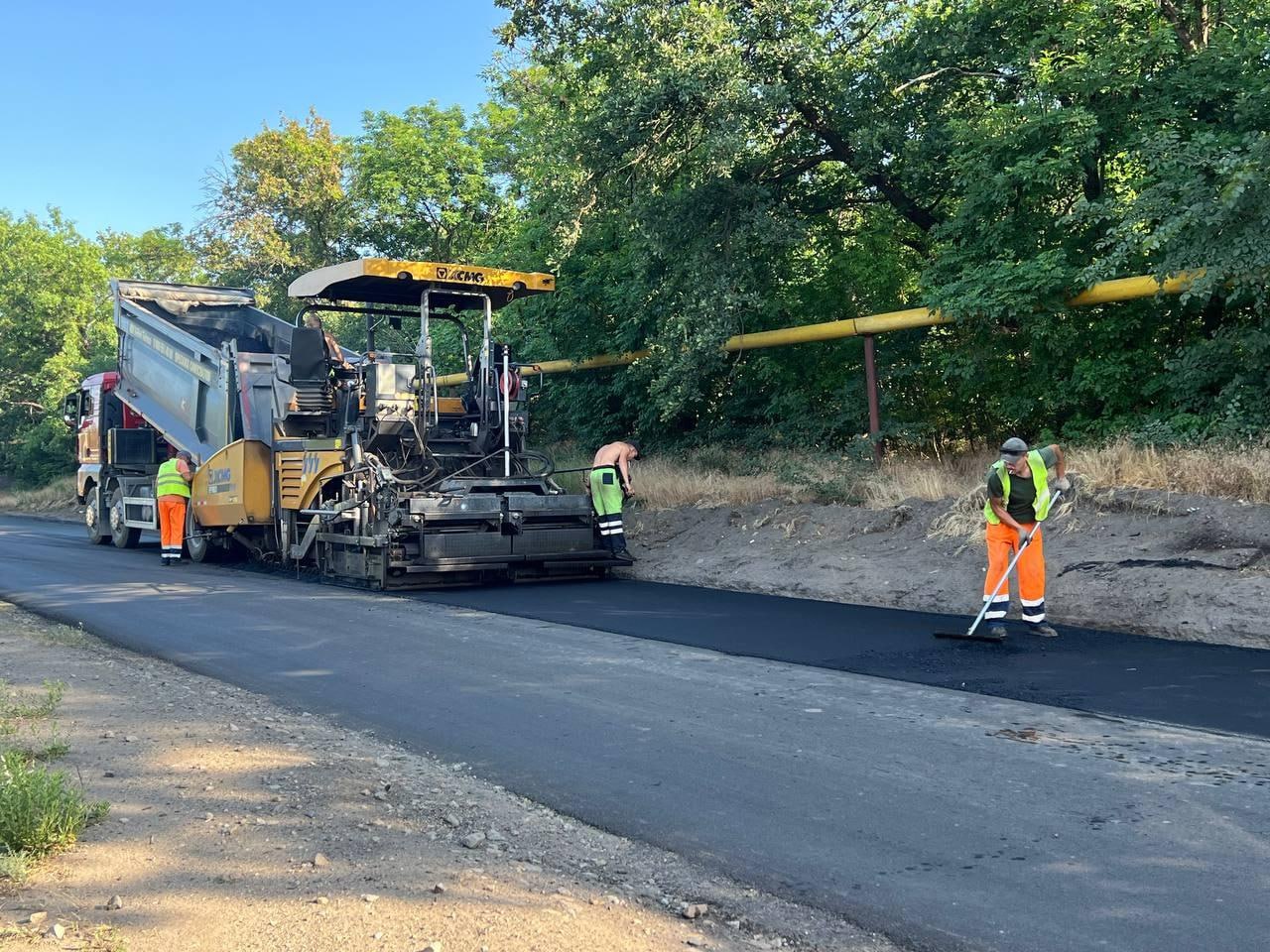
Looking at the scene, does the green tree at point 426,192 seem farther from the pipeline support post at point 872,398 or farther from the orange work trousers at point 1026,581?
the orange work trousers at point 1026,581

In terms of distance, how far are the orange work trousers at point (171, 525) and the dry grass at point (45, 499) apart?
19.1 meters

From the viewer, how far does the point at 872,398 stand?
14.0m

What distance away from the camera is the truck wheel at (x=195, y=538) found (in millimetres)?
15062

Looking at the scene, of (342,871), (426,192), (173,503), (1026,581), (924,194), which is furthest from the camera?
(426,192)

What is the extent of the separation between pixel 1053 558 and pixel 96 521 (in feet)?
50.9

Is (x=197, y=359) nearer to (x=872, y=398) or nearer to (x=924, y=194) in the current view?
(x=872, y=398)

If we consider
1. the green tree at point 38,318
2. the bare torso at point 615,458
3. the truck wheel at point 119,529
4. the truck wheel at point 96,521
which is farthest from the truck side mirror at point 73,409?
the green tree at point 38,318

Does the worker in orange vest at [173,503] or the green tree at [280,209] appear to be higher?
the green tree at [280,209]

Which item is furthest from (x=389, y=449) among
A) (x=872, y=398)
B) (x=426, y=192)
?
(x=426, y=192)

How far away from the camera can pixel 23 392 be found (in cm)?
4034

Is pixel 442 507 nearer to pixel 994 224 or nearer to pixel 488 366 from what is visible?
pixel 488 366

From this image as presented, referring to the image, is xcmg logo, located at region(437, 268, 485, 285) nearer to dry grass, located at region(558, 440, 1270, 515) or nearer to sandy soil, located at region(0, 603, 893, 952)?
dry grass, located at region(558, 440, 1270, 515)

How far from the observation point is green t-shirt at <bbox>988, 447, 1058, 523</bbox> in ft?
27.0

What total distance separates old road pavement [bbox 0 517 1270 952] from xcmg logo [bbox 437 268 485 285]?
11.7 feet
